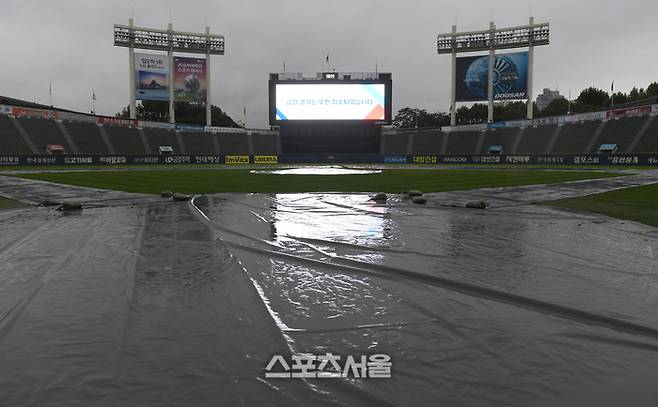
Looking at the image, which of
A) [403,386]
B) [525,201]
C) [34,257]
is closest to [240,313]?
[403,386]

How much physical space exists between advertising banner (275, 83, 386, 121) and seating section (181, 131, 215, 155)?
39.1 feet

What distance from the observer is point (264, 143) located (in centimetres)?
6831

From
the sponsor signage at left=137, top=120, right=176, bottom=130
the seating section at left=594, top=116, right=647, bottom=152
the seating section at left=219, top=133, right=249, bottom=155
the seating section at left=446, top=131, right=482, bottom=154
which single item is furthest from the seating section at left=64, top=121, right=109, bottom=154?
the seating section at left=594, top=116, right=647, bottom=152

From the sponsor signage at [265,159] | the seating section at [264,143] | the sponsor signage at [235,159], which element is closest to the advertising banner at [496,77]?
the sponsor signage at [265,159]

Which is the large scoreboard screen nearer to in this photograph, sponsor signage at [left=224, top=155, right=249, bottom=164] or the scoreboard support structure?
the scoreboard support structure

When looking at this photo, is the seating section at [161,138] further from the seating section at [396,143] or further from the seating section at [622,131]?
the seating section at [622,131]

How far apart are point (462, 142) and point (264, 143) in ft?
95.5

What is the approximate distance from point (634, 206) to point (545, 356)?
10.7 m

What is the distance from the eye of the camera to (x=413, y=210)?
11125 millimetres

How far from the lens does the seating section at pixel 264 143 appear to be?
2635 inches

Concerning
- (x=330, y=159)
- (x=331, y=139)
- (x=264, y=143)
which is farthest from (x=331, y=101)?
(x=264, y=143)

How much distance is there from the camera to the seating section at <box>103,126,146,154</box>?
5574cm

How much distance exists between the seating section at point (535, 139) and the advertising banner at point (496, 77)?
15.2 feet

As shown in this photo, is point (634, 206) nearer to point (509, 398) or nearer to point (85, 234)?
point (509, 398)
